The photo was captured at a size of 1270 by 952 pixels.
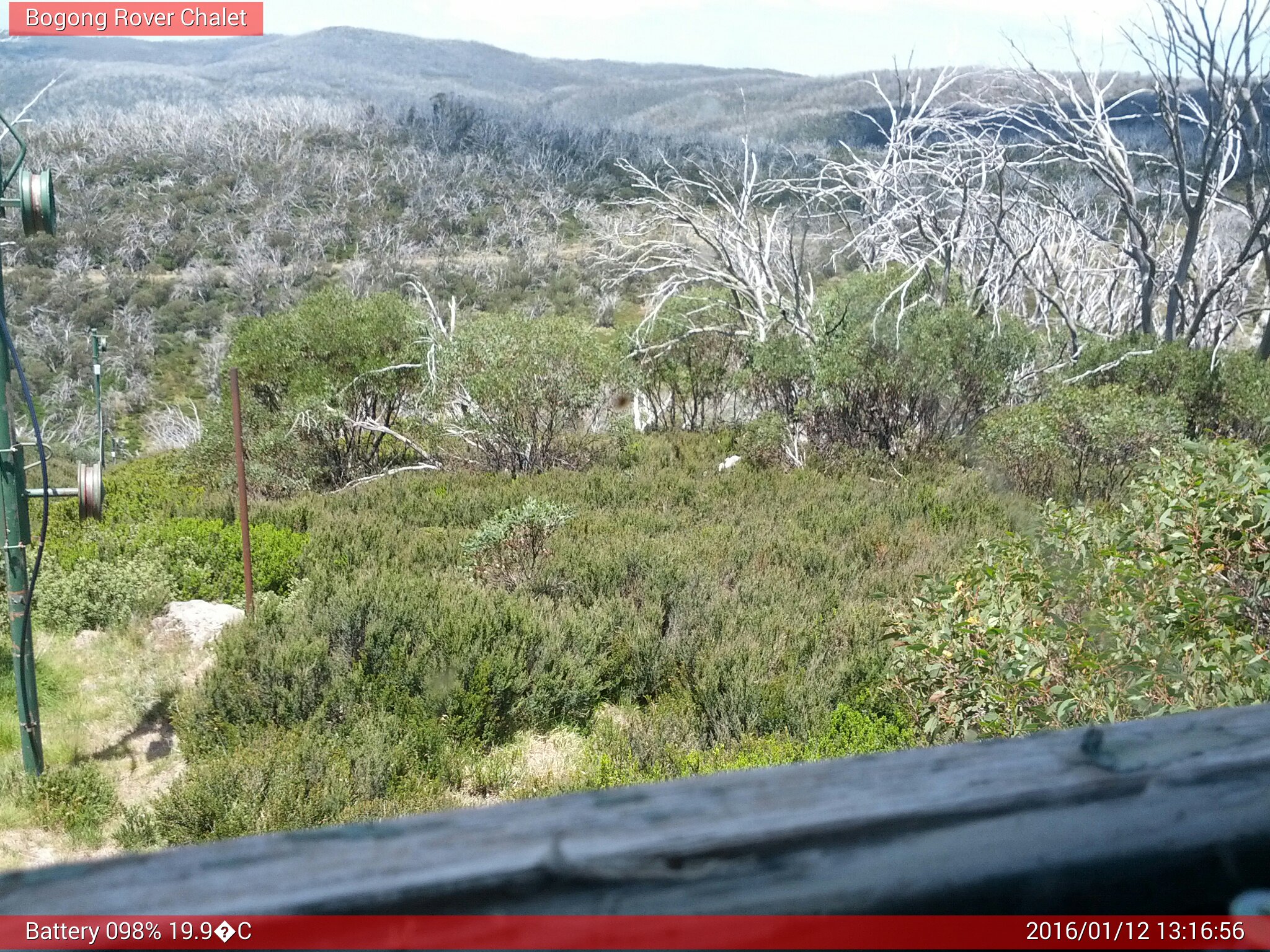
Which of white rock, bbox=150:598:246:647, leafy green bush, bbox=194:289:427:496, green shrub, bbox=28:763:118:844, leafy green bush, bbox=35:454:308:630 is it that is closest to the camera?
green shrub, bbox=28:763:118:844

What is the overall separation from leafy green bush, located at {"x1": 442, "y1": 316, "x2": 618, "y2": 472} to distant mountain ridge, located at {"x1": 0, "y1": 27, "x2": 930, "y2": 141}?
39225 mm

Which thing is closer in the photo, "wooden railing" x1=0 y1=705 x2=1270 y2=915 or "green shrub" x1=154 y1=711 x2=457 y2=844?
"wooden railing" x1=0 y1=705 x2=1270 y2=915

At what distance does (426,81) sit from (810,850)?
98.5 meters

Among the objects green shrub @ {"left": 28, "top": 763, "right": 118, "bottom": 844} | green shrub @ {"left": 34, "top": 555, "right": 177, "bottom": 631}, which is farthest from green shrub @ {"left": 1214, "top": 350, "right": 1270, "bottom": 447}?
green shrub @ {"left": 28, "top": 763, "right": 118, "bottom": 844}

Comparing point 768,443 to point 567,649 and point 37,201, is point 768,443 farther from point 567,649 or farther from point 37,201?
point 37,201

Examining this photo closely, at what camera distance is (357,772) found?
15.9ft

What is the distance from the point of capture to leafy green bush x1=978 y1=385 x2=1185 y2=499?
959 cm

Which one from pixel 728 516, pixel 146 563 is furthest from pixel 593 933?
pixel 728 516

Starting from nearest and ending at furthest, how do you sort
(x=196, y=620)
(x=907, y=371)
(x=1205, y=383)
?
(x=196, y=620) → (x=1205, y=383) → (x=907, y=371)

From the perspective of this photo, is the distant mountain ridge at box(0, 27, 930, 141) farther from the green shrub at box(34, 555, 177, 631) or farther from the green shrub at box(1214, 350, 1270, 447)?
the green shrub at box(34, 555, 177, 631)

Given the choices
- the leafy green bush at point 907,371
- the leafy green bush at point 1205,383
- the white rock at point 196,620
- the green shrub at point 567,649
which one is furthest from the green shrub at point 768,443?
the white rock at point 196,620

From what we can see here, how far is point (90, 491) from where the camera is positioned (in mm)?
4969

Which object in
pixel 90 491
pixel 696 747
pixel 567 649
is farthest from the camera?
pixel 567 649

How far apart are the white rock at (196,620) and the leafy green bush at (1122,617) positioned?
16.4ft
